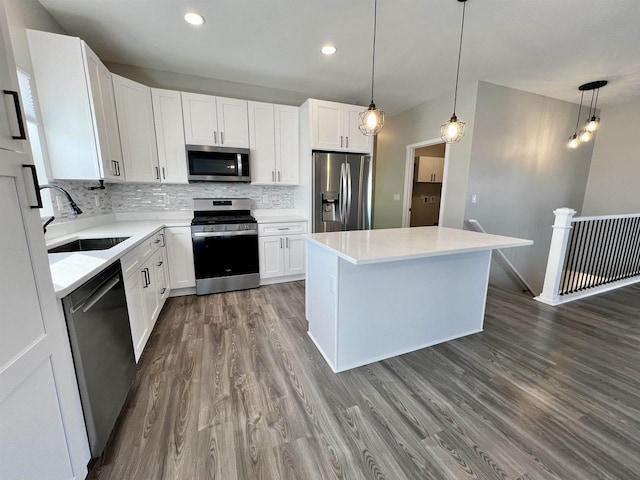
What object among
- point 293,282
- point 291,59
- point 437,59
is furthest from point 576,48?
point 293,282

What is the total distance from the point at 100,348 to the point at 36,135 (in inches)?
78.4

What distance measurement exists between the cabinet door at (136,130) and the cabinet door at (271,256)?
1.52 m

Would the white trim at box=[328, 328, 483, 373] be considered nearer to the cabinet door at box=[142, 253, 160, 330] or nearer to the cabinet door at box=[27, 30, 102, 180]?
the cabinet door at box=[142, 253, 160, 330]

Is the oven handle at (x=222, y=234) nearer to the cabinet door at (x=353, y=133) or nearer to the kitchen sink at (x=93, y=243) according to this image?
the kitchen sink at (x=93, y=243)

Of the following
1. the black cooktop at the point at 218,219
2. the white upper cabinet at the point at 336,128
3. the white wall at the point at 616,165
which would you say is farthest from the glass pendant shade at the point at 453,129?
the white wall at the point at 616,165

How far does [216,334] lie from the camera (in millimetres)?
2320

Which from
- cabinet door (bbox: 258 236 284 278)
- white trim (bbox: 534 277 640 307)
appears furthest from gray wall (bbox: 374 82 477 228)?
cabinet door (bbox: 258 236 284 278)

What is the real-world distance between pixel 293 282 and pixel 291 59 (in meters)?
2.78

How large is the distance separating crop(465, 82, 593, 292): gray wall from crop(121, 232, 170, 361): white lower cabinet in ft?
12.8

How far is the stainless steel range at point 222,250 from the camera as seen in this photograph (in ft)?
10.1

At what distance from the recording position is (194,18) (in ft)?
7.29

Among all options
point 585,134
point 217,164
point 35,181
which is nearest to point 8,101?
point 35,181

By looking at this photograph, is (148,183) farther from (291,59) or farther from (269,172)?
(291,59)

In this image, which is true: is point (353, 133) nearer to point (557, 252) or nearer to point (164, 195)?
point (164, 195)
